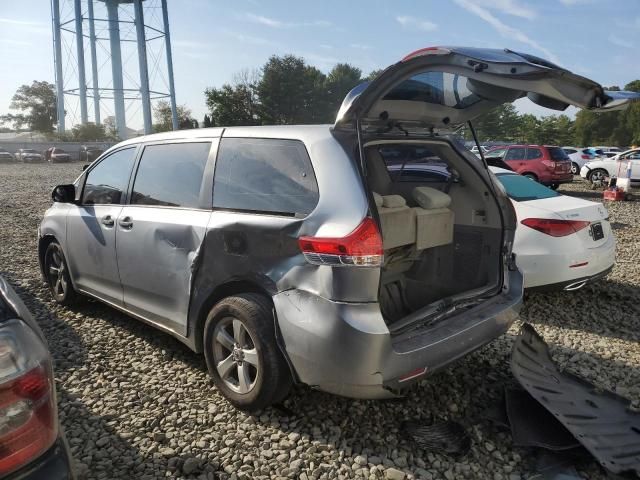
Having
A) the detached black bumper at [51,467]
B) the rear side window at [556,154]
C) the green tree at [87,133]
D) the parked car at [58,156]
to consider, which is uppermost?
the green tree at [87,133]

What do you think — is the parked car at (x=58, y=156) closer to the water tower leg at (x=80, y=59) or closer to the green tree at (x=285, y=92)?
the water tower leg at (x=80, y=59)

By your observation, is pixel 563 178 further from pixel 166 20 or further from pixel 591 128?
pixel 591 128

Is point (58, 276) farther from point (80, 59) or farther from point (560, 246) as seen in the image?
point (80, 59)

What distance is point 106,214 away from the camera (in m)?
3.84

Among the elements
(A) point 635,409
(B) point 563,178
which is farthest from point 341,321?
(B) point 563,178

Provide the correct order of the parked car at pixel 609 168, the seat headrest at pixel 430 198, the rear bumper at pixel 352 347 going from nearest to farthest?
the rear bumper at pixel 352 347 < the seat headrest at pixel 430 198 < the parked car at pixel 609 168

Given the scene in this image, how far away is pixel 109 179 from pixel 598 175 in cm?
1858

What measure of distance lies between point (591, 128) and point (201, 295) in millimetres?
66095

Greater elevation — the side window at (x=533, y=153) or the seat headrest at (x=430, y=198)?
the side window at (x=533, y=153)

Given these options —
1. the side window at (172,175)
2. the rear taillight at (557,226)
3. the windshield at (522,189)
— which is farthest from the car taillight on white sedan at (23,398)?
the windshield at (522,189)

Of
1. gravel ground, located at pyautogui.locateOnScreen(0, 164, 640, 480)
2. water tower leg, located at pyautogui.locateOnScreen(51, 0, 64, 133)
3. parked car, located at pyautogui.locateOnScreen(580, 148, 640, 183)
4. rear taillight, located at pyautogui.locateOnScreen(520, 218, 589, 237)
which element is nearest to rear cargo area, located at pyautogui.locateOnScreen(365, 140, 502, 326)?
gravel ground, located at pyautogui.locateOnScreen(0, 164, 640, 480)

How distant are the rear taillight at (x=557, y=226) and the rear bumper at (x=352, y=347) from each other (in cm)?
227

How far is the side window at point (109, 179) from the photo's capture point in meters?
3.85

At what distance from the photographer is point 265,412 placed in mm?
2898
